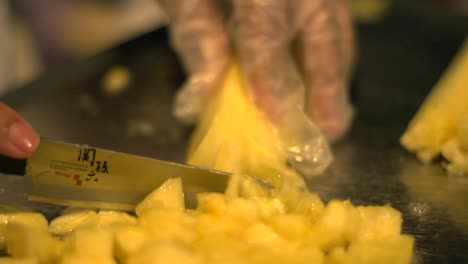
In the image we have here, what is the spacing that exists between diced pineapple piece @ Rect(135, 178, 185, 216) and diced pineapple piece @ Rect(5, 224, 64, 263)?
14 cm

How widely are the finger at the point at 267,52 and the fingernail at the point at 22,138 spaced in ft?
1.37

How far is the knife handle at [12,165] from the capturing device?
950 mm

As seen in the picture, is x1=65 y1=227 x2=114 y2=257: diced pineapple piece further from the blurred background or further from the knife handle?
the blurred background

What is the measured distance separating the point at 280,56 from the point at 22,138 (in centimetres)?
49

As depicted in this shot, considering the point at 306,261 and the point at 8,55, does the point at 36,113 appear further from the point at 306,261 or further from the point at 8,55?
the point at 306,261

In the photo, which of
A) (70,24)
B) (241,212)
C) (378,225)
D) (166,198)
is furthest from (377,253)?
(70,24)

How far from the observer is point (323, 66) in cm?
113

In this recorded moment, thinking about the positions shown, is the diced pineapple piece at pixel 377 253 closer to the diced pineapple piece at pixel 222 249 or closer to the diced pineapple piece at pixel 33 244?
the diced pineapple piece at pixel 222 249

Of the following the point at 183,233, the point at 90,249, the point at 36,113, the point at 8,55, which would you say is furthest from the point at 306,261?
the point at 8,55

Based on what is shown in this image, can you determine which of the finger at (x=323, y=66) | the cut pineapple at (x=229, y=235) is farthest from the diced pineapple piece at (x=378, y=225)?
the finger at (x=323, y=66)

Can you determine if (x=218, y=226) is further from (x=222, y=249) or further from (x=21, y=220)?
(x=21, y=220)

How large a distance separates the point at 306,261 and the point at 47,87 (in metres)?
0.89

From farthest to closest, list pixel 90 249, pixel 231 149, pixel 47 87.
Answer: pixel 47 87 < pixel 231 149 < pixel 90 249

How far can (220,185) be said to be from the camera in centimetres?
94
